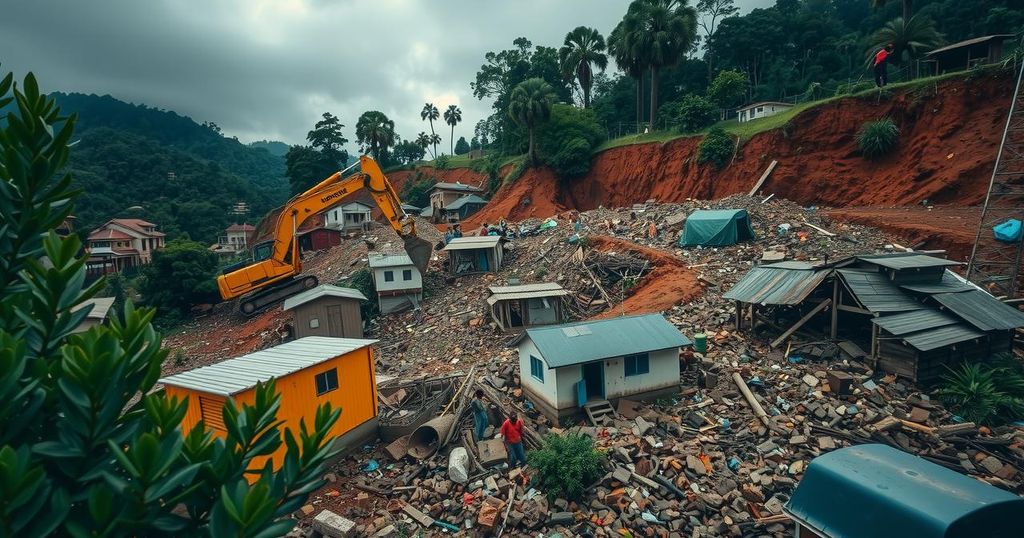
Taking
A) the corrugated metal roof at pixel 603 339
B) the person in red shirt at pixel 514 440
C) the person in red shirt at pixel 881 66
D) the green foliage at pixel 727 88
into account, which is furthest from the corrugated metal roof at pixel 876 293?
the green foliage at pixel 727 88

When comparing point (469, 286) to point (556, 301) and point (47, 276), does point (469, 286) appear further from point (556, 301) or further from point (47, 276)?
point (47, 276)

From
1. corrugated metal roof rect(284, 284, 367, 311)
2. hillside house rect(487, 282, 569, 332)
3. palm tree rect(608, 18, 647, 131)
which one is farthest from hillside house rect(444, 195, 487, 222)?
hillside house rect(487, 282, 569, 332)

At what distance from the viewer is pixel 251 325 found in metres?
26.7

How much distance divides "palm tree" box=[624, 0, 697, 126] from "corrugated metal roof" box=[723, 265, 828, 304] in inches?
1089

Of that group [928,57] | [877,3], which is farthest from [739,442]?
[877,3]

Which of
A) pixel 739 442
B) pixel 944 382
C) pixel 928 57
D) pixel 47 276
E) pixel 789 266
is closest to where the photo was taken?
pixel 47 276

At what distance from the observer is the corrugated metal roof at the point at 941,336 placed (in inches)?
480

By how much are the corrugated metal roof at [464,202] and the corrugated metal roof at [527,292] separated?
25.5 meters

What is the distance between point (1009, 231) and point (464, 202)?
36874mm

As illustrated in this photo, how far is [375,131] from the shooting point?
2315 inches

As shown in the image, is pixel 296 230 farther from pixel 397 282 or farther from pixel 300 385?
pixel 300 385

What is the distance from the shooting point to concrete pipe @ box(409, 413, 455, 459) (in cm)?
1241

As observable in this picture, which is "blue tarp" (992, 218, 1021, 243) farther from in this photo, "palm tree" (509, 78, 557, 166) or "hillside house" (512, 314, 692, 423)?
"palm tree" (509, 78, 557, 166)

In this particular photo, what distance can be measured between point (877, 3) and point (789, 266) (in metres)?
28.9
